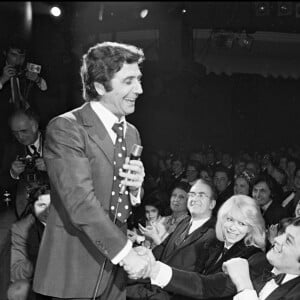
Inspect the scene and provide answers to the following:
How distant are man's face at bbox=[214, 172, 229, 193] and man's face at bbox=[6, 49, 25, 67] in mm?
1420

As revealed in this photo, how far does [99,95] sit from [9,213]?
1692 mm

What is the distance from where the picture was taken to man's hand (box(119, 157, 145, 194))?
1668 millimetres

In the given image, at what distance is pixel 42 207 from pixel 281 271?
1386 mm

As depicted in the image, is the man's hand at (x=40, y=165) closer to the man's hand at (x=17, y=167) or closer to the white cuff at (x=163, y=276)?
the man's hand at (x=17, y=167)

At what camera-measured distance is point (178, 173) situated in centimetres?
352

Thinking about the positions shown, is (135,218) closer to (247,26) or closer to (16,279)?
(16,279)

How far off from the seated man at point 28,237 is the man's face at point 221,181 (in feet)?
3.65

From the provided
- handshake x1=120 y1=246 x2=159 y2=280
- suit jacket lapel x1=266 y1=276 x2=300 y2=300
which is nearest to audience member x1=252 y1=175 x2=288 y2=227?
suit jacket lapel x1=266 y1=276 x2=300 y2=300

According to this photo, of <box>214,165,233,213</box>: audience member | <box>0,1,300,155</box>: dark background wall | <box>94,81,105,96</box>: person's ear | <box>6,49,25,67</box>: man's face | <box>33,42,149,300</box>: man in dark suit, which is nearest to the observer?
<box>33,42,149,300</box>: man in dark suit

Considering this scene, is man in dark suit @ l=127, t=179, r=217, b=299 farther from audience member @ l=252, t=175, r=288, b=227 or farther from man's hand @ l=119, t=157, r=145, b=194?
man's hand @ l=119, t=157, r=145, b=194

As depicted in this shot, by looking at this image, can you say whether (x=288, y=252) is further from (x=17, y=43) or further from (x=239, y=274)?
(x=17, y=43)

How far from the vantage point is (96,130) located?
65.6 inches

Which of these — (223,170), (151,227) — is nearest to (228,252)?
(151,227)

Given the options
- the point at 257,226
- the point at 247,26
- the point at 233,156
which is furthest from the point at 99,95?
the point at 233,156
